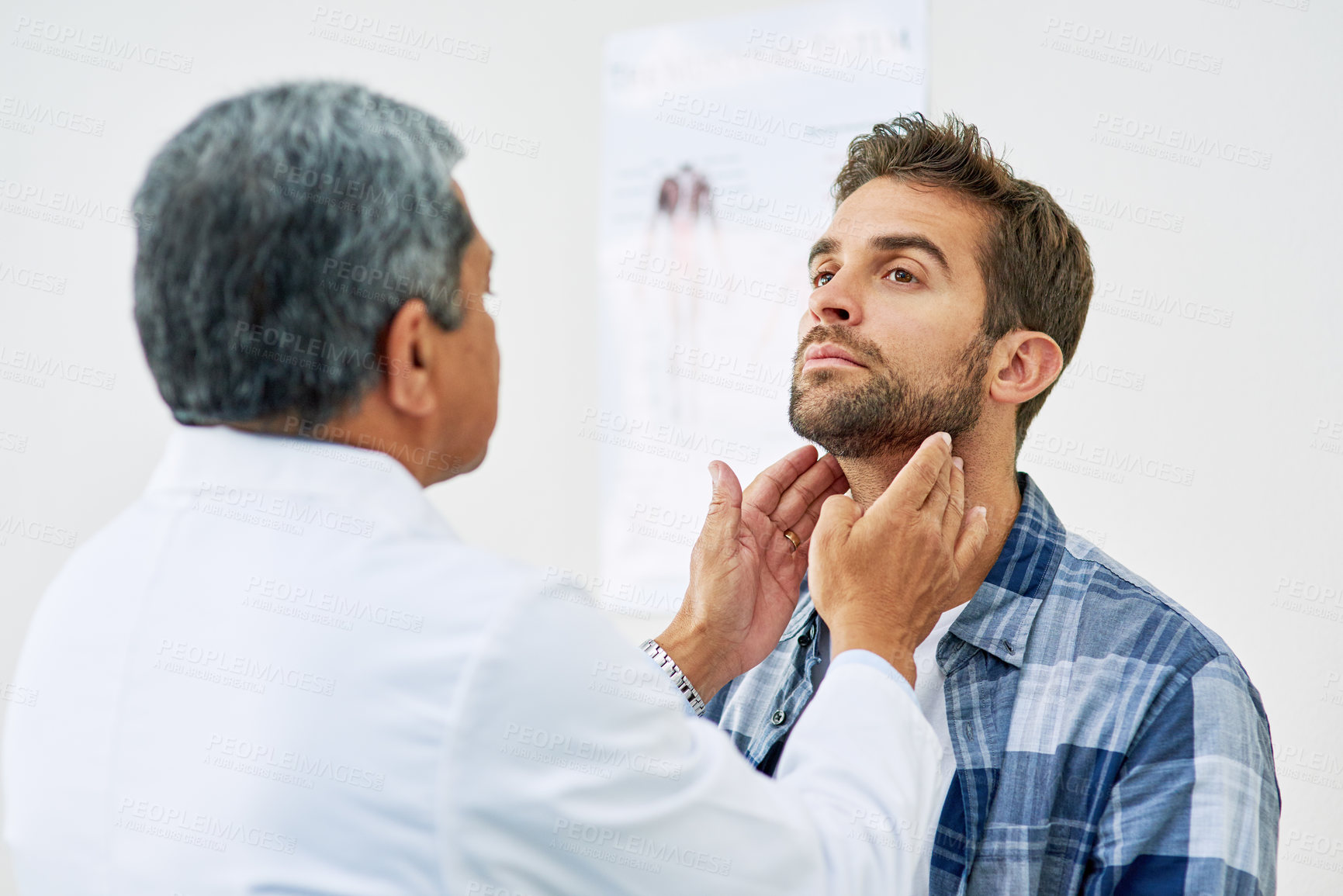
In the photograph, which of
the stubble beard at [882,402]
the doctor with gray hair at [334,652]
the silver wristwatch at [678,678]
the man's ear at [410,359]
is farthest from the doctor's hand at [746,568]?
the man's ear at [410,359]

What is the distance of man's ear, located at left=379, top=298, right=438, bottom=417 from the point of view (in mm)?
820

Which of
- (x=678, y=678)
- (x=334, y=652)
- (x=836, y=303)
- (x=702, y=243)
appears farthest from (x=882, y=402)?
(x=702, y=243)

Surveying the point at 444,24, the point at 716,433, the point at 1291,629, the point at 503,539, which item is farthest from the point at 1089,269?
the point at 444,24

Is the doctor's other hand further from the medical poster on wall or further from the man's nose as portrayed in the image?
the medical poster on wall

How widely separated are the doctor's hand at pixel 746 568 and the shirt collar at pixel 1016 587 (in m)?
0.27

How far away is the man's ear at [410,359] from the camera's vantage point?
0.82 meters

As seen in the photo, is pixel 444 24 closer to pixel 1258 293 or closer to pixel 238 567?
pixel 1258 293

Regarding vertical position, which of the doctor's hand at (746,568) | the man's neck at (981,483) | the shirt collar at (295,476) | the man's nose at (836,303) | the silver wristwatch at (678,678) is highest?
the man's nose at (836,303)

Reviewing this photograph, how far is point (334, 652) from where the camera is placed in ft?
2.42

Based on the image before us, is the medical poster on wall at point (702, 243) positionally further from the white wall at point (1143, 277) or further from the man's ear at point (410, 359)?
the man's ear at point (410, 359)

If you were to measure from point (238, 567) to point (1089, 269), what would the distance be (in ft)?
4.08

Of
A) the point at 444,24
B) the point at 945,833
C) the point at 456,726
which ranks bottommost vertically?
the point at 945,833

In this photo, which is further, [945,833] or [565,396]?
[565,396]

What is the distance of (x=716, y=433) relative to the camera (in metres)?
2.13
